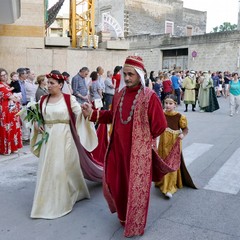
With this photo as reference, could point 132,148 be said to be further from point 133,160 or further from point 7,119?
point 7,119

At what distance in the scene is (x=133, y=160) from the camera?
355cm

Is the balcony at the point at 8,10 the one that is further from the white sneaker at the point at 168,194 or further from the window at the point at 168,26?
the window at the point at 168,26

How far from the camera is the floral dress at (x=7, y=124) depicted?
6832 mm

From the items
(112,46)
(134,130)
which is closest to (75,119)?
(134,130)

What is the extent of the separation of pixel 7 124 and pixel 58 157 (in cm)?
321

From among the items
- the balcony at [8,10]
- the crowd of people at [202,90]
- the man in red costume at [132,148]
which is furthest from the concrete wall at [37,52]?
the man in red costume at [132,148]

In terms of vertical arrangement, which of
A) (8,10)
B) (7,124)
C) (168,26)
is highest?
(168,26)

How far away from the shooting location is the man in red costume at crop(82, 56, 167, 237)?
354cm

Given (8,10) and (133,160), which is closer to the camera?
(133,160)

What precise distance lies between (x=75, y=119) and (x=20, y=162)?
2.74 metres

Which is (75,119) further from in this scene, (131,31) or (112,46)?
(131,31)

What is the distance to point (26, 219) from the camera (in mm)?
4016

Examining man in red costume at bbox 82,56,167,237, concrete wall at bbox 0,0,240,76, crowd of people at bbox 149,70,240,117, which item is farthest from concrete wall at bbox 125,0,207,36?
man in red costume at bbox 82,56,167,237

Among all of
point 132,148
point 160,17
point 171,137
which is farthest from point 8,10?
point 160,17
